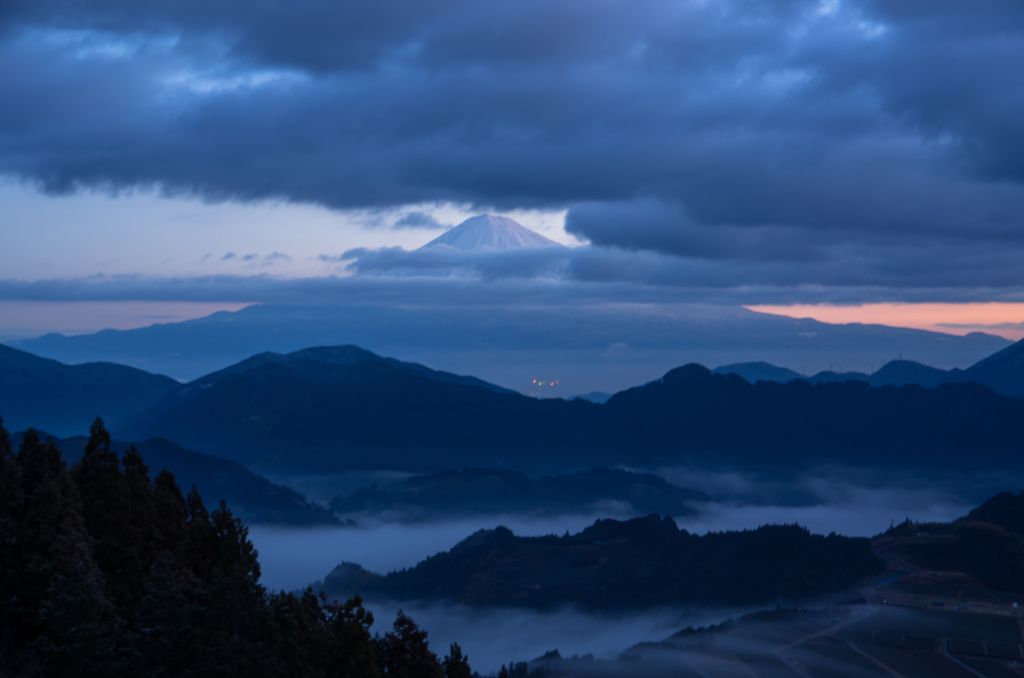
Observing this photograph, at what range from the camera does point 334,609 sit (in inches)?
2298

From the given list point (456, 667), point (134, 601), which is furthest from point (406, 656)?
point (134, 601)

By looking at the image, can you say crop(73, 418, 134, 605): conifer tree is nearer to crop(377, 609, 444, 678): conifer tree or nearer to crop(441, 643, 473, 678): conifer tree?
crop(377, 609, 444, 678): conifer tree

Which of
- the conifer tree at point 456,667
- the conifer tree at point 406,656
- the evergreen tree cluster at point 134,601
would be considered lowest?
the conifer tree at point 456,667

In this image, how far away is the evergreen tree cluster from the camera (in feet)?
145

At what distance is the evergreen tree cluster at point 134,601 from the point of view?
44219 millimetres

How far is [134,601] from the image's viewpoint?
5556 centimetres

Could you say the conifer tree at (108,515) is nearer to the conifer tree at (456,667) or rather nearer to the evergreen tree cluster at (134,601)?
the evergreen tree cluster at (134,601)

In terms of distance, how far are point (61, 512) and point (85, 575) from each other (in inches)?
283

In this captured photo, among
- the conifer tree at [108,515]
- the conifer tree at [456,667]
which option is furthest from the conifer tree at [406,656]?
the conifer tree at [108,515]

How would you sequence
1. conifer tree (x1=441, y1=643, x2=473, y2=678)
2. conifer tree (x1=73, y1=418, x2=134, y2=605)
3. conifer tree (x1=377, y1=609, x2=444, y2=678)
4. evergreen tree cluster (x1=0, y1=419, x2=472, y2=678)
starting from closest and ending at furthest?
evergreen tree cluster (x1=0, y1=419, x2=472, y2=678), conifer tree (x1=73, y1=418, x2=134, y2=605), conifer tree (x1=377, y1=609, x2=444, y2=678), conifer tree (x1=441, y1=643, x2=473, y2=678)

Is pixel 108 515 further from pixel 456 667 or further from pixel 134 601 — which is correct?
pixel 456 667

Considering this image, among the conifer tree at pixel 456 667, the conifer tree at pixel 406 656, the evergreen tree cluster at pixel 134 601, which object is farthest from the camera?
the conifer tree at pixel 456 667

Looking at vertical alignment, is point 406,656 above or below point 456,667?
above

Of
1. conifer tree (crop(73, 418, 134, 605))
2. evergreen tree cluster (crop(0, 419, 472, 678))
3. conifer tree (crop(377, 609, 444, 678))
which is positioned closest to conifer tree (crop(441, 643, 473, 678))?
evergreen tree cluster (crop(0, 419, 472, 678))
